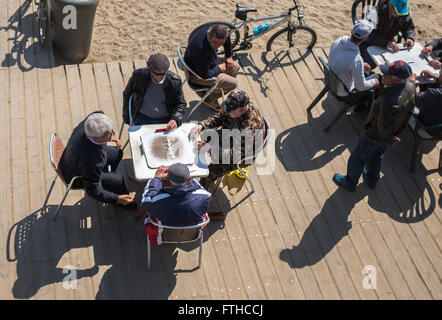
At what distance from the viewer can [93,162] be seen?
15.4 feet

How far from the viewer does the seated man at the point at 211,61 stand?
19.3 ft

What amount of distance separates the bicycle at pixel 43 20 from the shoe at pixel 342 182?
424 centimetres

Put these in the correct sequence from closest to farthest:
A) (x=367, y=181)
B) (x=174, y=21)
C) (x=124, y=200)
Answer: (x=124, y=200)
(x=367, y=181)
(x=174, y=21)

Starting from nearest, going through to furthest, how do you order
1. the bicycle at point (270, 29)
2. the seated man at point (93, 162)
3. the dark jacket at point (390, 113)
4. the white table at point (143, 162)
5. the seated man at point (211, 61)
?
the seated man at point (93, 162) < the white table at point (143, 162) < the dark jacket at point (390, 113) < the seated man at point (211, 61) < the bicycle at point (270, 29)

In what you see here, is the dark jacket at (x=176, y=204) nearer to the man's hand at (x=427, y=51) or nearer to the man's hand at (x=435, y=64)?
the man's hand at (x=435, y=64)

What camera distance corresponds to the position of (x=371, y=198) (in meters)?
5.91

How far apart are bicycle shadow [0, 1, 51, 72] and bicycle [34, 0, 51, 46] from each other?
0.33ft

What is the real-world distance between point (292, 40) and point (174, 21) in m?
1.97

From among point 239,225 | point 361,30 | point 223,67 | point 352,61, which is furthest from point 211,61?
point 239,225

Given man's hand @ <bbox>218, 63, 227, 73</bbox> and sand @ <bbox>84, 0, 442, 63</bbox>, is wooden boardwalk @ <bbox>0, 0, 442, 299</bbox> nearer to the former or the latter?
man's hand @ <bbox>218, 63, 227, 73</bbox>

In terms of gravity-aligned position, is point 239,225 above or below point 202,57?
below

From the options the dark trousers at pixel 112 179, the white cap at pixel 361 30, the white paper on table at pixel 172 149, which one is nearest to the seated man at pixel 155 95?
the white paper on table at pixel 172 149

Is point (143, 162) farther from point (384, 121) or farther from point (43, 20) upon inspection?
point (43, 20)
